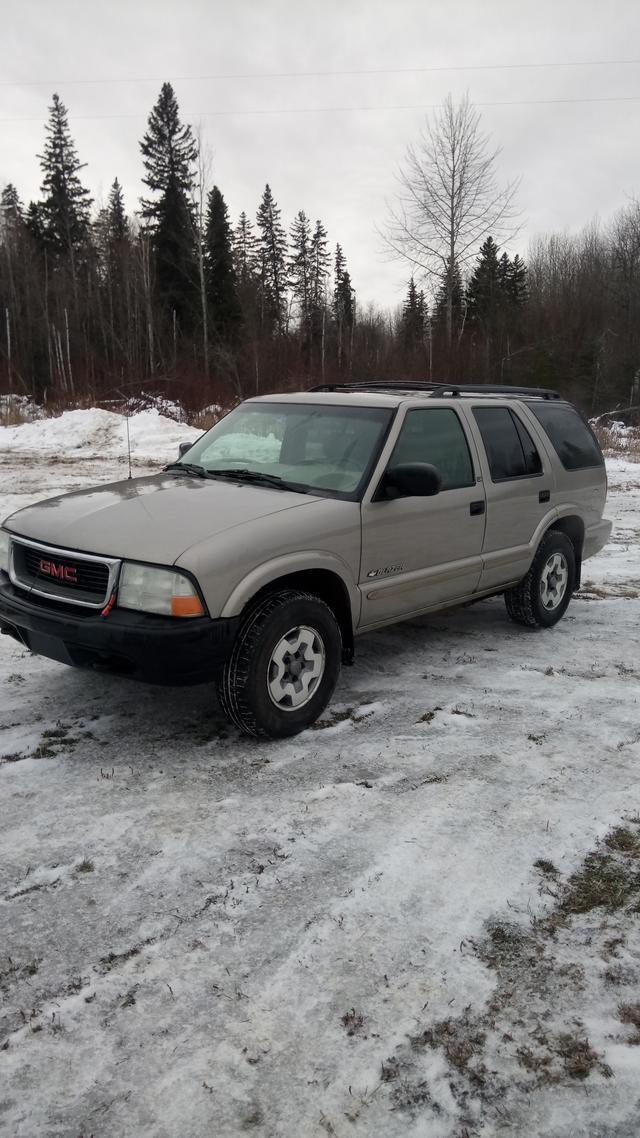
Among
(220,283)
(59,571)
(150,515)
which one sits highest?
(220,283)

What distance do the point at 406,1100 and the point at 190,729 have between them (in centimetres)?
234

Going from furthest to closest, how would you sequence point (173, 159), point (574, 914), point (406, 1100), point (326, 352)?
point (173, 159) → point (326, 352) → point (574, 914) → point (406, 1100)

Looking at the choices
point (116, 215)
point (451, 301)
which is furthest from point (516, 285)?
point (116, 215)

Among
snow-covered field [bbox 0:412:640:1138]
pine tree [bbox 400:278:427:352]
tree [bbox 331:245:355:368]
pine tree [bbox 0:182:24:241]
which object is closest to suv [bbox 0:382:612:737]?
snow-covered field [bbox 0:412:640:1138]

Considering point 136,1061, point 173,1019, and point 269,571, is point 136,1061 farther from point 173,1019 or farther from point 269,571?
point 269,571

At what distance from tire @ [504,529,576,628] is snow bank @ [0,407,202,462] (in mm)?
12020

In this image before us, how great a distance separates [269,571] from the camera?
371cm

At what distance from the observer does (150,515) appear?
394 centimetres

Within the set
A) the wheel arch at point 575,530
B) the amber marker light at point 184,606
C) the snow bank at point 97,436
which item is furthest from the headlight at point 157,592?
the snow bank at point 97,436

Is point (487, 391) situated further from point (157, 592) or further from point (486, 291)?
point (486, 291)

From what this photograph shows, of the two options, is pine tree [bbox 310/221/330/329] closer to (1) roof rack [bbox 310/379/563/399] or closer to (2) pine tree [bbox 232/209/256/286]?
(2) pine tree [bbox 232/209/256/286]

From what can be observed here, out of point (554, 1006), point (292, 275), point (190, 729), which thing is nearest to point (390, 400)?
point (190, 729)

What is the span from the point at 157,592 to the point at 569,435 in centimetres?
399

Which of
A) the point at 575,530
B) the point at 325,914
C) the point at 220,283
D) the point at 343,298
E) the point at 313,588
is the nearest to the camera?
the point at 325,914
